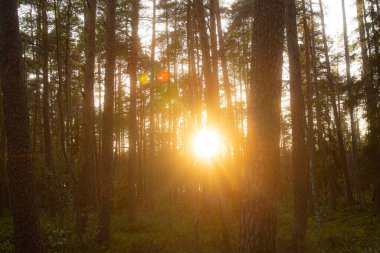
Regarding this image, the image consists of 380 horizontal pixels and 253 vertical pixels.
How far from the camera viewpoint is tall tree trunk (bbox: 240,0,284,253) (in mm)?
4297

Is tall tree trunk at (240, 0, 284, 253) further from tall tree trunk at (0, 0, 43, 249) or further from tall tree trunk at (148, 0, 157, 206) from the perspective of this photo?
tall tree trunk at (148, 0, 157, 206)

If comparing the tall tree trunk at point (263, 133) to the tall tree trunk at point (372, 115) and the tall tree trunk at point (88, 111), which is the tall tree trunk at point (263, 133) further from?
the tall tree trunk at point (372, 115)

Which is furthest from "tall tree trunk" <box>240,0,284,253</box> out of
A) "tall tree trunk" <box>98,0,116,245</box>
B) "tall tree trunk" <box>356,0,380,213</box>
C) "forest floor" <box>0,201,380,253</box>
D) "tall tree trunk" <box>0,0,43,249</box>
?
"tall tree trunk" <box>356,0,380,213</box>

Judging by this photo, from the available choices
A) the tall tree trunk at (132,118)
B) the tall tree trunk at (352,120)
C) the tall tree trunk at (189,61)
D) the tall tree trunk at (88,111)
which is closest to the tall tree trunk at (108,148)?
the tall tree trunk at (88,111)

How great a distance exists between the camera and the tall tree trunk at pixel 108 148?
33.0 ft

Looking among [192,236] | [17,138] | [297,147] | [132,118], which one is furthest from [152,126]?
[17,138]

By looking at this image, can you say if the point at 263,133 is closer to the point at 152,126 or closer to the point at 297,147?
the point at 297,147

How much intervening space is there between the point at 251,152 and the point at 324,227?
10.9 meters

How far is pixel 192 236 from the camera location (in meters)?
11.7

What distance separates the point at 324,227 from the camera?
44.2 ft

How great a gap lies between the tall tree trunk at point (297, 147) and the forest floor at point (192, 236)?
561 millimetres

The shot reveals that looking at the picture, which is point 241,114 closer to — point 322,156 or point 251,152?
point 322,156

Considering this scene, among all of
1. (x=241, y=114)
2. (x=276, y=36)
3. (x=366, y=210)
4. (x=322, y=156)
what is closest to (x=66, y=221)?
(x=276, y=36)

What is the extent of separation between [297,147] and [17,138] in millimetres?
7723
